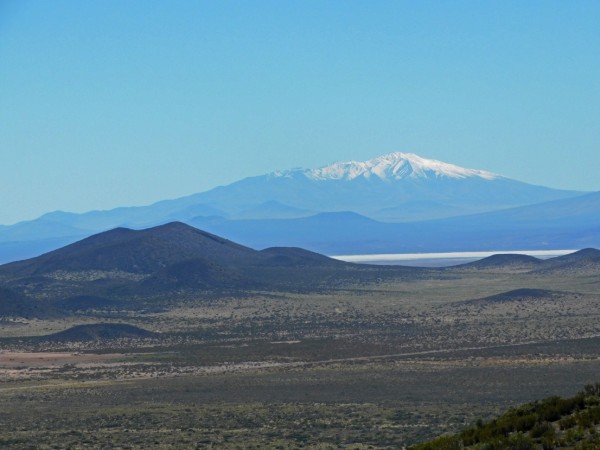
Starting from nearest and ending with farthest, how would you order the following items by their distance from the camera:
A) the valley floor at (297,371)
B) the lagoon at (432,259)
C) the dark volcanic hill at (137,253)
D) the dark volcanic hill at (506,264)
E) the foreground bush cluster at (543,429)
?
the foreground bush cluster at (543,429), the valley floor at (297,371), the dark volcanic hill at (137,253), the dark volcanic hill at (506,264), the lagoon at (432,259)

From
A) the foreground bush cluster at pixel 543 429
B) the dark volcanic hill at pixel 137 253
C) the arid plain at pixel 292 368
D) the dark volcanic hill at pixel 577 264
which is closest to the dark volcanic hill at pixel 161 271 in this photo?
the dark volcanic hill at pixel 137 253

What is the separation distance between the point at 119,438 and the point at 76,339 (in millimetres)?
33113

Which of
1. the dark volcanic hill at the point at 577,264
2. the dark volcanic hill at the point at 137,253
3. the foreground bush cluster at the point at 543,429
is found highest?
the dark volcanic hill at the point at 137,253

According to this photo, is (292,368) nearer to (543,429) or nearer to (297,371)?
(297,371)

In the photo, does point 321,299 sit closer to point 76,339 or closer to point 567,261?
point 76,339

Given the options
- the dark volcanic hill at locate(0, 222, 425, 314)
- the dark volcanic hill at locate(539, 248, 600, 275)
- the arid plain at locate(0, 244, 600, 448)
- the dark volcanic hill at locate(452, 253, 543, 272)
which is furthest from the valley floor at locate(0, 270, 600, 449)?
the dark volcanic hill at locate(452, 253, 543, 272)

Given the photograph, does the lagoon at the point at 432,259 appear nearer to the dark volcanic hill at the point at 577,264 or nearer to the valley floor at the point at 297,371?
the dark volcanic hill at the point at 577,264

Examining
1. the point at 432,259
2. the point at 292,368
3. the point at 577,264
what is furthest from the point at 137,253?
the point at 292,368

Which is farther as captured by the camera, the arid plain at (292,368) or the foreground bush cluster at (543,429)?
the arid plain at (292,368)

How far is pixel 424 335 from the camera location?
57.0m

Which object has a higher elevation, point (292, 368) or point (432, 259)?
point (432, 259)

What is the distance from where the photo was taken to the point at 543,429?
56.3ft

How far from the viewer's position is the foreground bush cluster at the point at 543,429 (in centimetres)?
1633

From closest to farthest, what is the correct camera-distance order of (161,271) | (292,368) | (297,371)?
(297,371)
(292,368)
(161,271)
